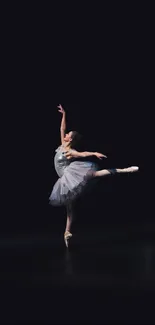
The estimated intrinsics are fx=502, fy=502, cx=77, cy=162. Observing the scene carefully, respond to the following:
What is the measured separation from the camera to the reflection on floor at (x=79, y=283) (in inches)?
73.5

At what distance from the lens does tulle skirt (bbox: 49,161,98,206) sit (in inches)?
145

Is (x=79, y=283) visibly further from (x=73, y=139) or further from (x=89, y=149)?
(x=89, y=149)

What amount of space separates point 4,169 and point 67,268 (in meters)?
3.09

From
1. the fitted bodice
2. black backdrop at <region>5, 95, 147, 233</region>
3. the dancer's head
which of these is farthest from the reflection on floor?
black backdrop at <region>5, 95, 147, 233</region>

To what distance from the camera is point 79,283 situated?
2344 millimetres

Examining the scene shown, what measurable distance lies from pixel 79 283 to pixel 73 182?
1.41m

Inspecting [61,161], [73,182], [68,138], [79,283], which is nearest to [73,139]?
[68,138]

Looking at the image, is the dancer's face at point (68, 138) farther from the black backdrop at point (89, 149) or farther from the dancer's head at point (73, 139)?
the black backdrop at point (89, 149)

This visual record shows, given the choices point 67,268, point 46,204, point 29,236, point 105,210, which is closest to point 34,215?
point 46,204

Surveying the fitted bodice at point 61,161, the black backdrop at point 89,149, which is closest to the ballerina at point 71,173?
the fitted bodice at point 61,161

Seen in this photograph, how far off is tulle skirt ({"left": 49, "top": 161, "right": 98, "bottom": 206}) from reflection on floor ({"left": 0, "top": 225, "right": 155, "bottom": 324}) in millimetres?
364

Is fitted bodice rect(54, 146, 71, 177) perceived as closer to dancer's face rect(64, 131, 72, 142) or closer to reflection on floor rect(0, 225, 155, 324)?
dancer's face rect(64, 131, 72, 142)

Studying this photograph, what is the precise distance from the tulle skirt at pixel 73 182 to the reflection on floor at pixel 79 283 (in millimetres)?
364

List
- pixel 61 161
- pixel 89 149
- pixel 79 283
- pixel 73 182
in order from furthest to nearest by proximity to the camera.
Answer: pixel 89 149, pixel 61 161, pixel 73 182, pixel 79 283
